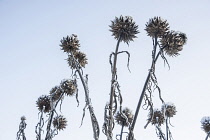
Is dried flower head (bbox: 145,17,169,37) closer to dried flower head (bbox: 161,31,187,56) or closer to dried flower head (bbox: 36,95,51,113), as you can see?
dried flower head (bbox: 161,31,187,56)

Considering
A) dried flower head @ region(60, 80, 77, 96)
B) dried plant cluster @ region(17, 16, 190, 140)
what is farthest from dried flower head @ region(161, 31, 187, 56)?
dried flower head @ region(60, 80, 77, 96)

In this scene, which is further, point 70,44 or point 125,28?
point 70,44

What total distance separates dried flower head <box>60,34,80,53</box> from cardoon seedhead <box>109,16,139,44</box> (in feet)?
2.04

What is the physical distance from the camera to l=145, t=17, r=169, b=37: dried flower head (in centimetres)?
366

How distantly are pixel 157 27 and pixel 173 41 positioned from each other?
29 centimetres

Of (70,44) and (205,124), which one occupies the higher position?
(70,44)

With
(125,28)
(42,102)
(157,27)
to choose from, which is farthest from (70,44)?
(42,102)

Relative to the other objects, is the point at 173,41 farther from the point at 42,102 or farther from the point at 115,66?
the point at 42,102

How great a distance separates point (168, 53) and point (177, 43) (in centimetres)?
25

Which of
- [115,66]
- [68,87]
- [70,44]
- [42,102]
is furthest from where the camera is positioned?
[42,102]

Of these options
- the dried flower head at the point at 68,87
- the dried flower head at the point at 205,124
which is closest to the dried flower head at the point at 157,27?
the dried flower head at the point at 68,87

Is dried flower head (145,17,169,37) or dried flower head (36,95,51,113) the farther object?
dried flower head (36,95,51,113)

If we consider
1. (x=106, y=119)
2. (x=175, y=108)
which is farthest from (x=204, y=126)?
(x=106, y=119)

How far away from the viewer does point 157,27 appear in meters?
3.66
